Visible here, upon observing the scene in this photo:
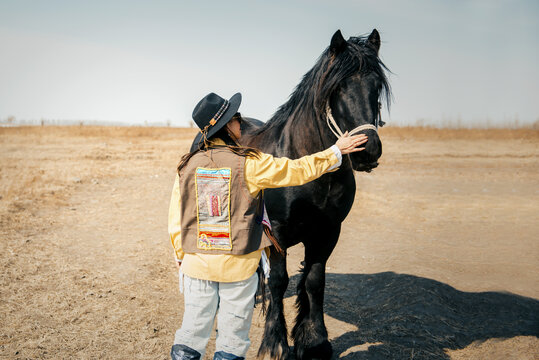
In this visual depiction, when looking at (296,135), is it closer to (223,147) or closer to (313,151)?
(313,151)

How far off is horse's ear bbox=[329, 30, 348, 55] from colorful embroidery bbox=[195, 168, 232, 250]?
133 cm

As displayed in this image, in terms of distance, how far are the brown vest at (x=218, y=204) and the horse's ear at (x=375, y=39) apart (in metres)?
1.57

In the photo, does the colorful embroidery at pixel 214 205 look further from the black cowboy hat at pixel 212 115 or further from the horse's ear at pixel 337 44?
the horse's ear at pixel 337 44

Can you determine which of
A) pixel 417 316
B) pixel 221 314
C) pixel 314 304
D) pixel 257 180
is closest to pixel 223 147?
pixel 257 180

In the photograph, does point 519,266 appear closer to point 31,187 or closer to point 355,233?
point 355,233

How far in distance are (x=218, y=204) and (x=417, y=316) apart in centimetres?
294

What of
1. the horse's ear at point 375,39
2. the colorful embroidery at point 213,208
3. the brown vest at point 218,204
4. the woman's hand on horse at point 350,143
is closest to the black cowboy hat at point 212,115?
the brown vest at point 218,204

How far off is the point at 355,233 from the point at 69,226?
5407 millimetres

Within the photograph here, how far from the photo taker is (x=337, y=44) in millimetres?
2727

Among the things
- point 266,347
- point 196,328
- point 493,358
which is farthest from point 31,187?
point 493,358

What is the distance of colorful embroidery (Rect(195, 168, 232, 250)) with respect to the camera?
2.05 metres

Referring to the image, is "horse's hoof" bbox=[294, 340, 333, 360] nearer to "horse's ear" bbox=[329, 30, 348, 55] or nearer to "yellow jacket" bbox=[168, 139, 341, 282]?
"yellow jacket" bbox=[168, 139, 341, 282]

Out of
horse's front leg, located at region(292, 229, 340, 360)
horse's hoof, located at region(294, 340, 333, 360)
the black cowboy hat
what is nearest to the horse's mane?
the black cowboy hat

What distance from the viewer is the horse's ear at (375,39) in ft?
9.55
